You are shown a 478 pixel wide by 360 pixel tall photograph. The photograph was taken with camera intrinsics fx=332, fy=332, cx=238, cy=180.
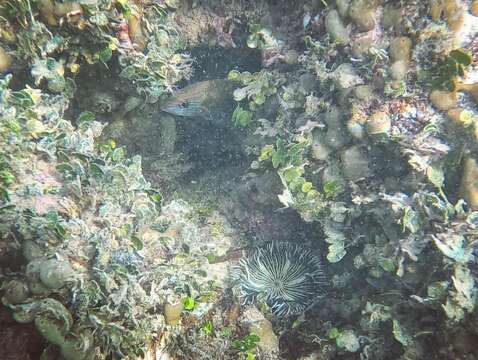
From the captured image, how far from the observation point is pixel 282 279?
408cm

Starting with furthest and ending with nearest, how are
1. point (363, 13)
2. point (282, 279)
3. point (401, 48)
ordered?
point (282, 279) < point (363, 13) < point (401, 48)

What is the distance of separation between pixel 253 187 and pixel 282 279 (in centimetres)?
128

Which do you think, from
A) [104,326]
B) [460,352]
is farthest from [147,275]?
[460,352]

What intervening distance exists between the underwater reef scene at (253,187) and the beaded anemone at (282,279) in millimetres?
20

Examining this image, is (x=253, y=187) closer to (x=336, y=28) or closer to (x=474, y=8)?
(x=336, y=28)

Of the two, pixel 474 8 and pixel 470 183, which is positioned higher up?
pixel 474 8

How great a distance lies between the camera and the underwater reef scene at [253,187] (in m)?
2.63

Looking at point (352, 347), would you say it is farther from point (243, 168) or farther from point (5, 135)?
point (5, 135)

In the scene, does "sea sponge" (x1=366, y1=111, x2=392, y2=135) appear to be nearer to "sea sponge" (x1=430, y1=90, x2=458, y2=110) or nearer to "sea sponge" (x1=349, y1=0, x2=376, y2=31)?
"sea sponge" (x1=430, y1=90, x2=458, y2=110)

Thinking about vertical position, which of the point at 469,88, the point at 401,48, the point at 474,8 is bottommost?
the point at 469,88

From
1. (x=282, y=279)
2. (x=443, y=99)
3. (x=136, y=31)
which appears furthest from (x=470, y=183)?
(x=136, y=31)

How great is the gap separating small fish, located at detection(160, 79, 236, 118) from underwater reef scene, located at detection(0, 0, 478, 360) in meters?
0.03

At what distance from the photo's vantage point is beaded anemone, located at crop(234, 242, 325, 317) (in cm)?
399

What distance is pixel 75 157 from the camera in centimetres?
322
